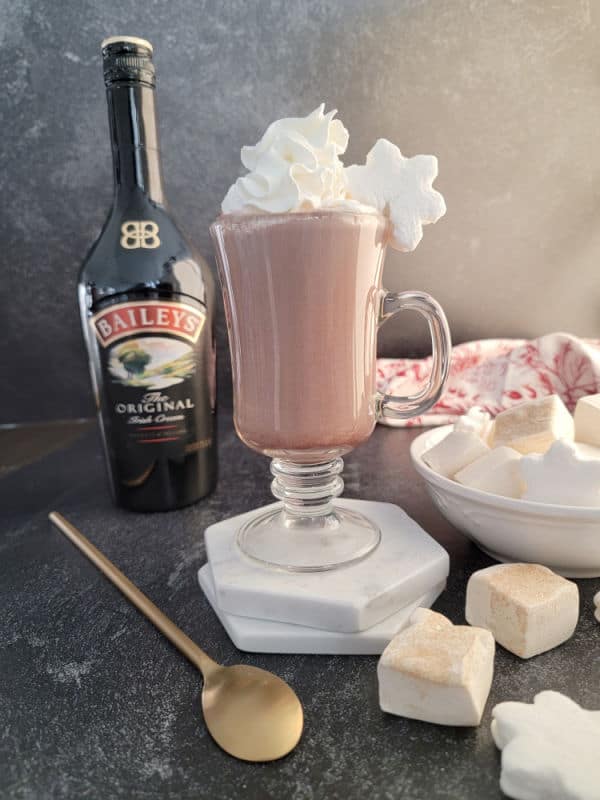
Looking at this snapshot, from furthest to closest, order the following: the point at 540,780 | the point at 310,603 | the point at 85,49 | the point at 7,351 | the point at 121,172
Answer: the point at 7,351 → the point at 85,49 → the point at 121,172 → the point at 310,603 → the point at 540,780

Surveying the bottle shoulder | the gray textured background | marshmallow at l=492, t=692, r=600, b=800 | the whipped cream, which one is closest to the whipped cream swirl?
the whipped cream

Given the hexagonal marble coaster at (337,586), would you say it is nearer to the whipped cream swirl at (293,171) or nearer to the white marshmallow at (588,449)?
the white marshmallow at (588,449)

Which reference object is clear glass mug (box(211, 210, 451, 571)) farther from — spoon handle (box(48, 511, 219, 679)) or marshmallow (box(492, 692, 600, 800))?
marshmallow (box(492, 692, 600, 800))

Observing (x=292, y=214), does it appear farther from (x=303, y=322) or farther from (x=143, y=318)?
(x=143, y=318)

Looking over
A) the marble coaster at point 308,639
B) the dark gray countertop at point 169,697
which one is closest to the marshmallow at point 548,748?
the dark gray countertop at point 169,697

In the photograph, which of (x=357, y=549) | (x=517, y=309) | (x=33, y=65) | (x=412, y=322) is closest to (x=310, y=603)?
(x=357, y=549)

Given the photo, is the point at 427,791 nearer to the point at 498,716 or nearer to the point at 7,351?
the point at 498,716
